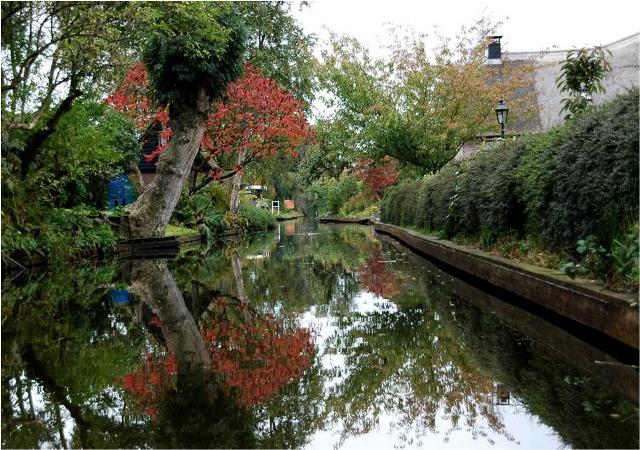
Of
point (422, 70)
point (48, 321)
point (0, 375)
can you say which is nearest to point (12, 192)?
point (48, 321)

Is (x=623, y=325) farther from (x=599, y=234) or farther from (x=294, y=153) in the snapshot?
(x=294, y=153)

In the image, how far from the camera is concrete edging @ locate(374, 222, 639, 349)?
5.16 metres

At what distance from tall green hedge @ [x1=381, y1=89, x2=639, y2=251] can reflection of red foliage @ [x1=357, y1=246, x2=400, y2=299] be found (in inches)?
77.6

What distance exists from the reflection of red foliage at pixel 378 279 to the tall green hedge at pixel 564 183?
1.97 metres

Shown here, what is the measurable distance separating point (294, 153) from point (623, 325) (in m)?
22.4

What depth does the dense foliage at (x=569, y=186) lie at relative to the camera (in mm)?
6146

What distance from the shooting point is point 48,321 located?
7.27m

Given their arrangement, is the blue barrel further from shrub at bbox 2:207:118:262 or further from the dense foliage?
the dense foliage

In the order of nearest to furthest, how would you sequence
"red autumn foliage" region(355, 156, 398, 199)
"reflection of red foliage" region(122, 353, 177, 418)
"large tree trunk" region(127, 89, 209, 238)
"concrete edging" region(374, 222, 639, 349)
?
"reflection of red foliage" region(122, 353, 177, 418), "concrete edging" region(374, 222, 639, 349), "large tree trunk" region(127, 89, 209, 238), "red autumn foliage" region(355, 156, 398, 199)

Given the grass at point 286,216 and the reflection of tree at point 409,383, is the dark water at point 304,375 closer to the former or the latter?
the reflection of tree at point 409,383

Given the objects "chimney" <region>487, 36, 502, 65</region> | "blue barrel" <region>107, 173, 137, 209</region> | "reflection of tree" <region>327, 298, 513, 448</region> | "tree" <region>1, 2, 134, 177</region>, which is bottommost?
"reflection of tree" <region>327, 298, 513, 448</region>

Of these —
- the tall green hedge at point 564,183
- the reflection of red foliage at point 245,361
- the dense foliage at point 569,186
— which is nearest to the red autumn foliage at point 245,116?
the tall green hedge at point 564,183

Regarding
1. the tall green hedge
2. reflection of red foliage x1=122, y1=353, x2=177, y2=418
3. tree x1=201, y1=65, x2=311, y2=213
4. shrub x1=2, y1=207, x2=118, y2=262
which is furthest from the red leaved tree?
reflection of red foliage x1=122, y1=353, x2=177, y2=418

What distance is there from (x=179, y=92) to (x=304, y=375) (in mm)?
14497
